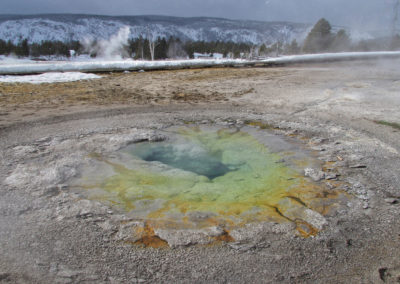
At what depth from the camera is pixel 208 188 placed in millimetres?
3141

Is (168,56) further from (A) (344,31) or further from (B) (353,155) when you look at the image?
(B) (353,155)

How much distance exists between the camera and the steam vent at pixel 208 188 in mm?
2416

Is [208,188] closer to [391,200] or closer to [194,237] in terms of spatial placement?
[194,237]

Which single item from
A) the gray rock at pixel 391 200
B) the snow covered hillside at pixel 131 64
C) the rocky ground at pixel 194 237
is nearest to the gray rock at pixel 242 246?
the rocky ground at pixel 194 237

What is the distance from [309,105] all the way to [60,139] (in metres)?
4.94

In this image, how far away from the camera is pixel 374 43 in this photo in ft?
70.8

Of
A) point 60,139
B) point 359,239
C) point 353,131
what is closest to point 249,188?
point 359,239

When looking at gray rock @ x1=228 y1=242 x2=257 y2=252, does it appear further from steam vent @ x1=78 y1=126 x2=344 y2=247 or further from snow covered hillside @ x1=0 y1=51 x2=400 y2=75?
snow covered hillside @ x1=0 y1=51 x2=400 y2=75

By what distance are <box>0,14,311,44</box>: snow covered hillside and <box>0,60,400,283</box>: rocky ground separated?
68654 mm

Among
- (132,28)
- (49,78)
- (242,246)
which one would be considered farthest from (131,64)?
(132,28)

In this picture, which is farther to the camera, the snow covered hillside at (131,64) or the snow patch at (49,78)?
the snow covered hillside at (131,64)

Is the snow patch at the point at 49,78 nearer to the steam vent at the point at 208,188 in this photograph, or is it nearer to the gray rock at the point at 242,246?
the steam vent at the point at 208,188

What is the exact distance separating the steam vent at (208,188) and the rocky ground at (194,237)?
11 cm

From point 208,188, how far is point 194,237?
35.9 inches
